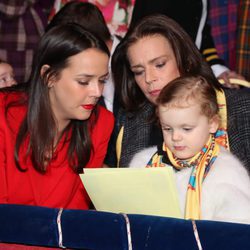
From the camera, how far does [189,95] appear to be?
1748mm

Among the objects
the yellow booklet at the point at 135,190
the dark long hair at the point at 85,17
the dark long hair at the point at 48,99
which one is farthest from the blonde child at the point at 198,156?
the dark long hair at the point at 85,17

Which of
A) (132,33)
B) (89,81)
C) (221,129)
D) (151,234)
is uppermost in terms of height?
(132,33)

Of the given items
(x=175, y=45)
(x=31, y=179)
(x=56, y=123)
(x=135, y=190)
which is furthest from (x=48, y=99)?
(x=135, y=190)

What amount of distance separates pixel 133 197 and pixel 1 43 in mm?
1963

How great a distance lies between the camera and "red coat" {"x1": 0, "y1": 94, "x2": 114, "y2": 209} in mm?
2027

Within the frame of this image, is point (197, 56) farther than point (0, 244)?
Yes

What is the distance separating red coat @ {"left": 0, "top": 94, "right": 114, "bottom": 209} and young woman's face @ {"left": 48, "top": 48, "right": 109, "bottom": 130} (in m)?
0.19

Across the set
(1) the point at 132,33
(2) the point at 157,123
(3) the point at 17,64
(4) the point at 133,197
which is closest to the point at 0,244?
(4) the point at 133,197

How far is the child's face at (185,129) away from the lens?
5.62 ft

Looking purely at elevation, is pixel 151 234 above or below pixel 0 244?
above

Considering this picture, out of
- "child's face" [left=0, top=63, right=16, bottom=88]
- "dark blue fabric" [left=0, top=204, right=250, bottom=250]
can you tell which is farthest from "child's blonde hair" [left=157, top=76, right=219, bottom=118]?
"child's face" [left=0, top=63, right=16, bottom=88]

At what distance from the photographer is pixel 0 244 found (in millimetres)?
1535

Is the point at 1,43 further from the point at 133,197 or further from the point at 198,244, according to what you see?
the point at 198,244

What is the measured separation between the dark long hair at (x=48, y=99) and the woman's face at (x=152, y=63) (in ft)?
0.46
